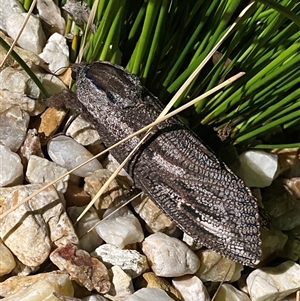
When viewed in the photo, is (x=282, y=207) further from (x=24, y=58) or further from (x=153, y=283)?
(x=24, y=58)

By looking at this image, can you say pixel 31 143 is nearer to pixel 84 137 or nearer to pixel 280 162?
pixel 84 137

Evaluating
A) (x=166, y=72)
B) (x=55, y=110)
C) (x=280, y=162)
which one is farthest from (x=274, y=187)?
(x=55, y=110)

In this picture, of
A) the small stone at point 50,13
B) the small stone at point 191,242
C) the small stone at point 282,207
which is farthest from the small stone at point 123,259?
the small stone at point 50,13

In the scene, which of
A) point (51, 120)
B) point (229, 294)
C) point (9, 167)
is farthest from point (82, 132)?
point (229, 294)

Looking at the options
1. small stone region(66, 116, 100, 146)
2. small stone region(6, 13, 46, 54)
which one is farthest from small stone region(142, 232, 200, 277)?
small stone region(6, 13, 46, 54)

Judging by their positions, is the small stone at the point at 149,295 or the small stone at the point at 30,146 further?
the small stone at the point at 30,146

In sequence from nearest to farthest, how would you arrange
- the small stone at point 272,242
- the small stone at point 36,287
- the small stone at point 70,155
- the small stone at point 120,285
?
the small stone at point 36,287 < the small stone at point 120,285 < the small stone at point 70,155 < the small stone at point 272,242

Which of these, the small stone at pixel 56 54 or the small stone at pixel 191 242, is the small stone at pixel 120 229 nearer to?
the small stone at pixel 191 242
